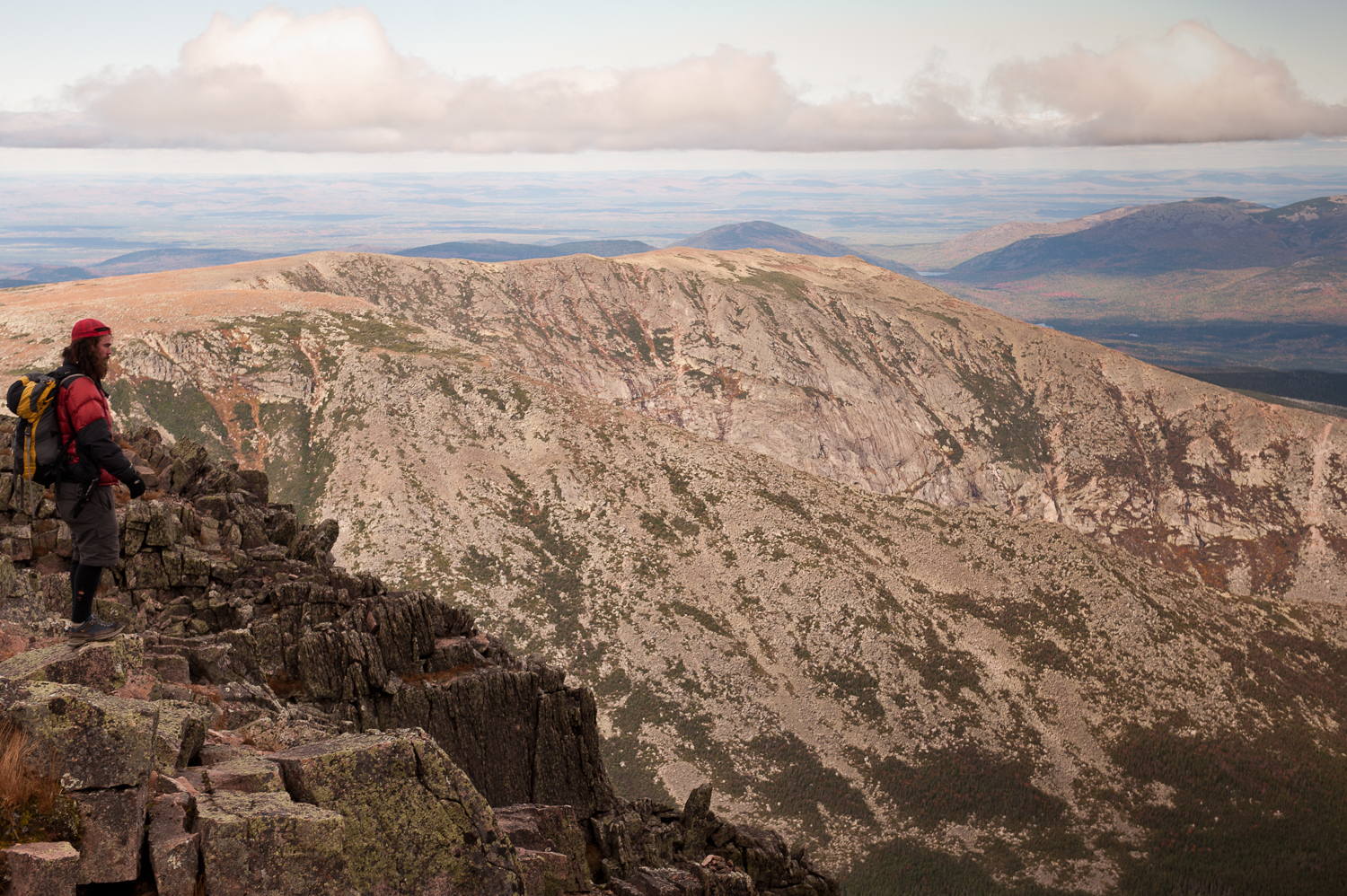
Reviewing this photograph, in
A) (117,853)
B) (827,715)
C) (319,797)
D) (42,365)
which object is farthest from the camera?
(42,365)

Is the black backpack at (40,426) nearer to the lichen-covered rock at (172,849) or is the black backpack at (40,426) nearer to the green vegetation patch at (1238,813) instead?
the lichen-covered rock at (172,849)

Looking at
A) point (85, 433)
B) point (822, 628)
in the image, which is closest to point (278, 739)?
point (85, 433)

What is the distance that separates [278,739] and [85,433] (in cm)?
778

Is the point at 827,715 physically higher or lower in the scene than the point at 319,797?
lower

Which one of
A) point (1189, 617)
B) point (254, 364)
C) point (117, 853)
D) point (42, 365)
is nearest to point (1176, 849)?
point (1189, 617)

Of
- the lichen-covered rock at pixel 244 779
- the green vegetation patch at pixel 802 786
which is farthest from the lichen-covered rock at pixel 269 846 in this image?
the green vegetation patch at pixel 802 786

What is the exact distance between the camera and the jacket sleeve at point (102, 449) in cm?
1634

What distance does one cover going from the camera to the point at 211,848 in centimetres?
1178

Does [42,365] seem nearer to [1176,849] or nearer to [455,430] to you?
[455,430]

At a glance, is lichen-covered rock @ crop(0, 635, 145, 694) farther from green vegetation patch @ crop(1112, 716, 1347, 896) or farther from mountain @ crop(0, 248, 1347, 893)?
green vegetation patch @ crop(1112, 716, 1347, 896)

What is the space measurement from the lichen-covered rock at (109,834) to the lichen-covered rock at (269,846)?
36.5 inches

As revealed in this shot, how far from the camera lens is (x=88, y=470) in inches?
662

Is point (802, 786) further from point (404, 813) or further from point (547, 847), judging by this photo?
point (404, 813)

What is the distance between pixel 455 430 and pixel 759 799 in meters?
72.4
